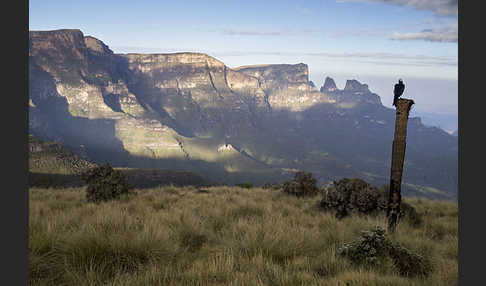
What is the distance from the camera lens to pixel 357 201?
10.1m

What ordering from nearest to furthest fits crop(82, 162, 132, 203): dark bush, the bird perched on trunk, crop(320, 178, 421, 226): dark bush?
the bird perched on trunk < crop(320, 178, 421, 226): dark bush < crop(82, 162, 132, 203): dark bush

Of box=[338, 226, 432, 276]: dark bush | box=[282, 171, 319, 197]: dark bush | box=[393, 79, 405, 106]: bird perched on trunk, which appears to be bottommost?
box=[282, 171, 319, 197]: dark bush

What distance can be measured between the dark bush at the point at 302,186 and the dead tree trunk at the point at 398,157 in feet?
24.8

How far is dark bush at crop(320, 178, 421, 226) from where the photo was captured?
993cm

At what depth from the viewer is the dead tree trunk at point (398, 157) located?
6.81 m

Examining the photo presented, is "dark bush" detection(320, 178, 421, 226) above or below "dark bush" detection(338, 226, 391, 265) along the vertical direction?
below

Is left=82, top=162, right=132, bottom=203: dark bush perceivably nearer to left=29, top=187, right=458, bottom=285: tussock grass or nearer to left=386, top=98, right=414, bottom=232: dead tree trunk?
left=29, top=187, right=458, bottom=285: tussock grass

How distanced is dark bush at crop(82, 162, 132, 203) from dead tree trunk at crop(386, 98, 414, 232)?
10.1m

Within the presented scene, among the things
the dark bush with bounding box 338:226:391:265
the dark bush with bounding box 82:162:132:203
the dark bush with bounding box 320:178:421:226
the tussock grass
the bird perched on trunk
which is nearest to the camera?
the tussock grass

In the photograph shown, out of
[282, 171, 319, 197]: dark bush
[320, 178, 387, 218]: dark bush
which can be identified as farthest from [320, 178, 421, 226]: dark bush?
[282, 171, 319, 197]: dark bush

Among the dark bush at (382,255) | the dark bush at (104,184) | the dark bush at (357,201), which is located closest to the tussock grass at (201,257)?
the dark bush at (382,255)

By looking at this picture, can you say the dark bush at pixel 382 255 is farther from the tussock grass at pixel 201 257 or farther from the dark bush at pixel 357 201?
the dark bush at pixel 357 201

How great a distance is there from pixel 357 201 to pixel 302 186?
469 cm

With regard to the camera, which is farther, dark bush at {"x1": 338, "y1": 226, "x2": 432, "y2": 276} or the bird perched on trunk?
the bird perched on trunk
